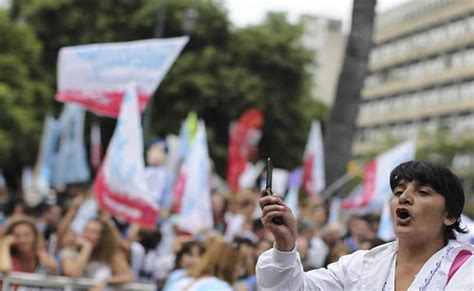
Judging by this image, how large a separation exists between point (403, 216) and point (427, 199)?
0.36 feet

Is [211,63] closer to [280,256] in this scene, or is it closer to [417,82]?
[280,256]

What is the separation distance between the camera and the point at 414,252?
147 inches

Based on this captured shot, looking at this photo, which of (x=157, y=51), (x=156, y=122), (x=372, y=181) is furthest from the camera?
(x=156, y=122)

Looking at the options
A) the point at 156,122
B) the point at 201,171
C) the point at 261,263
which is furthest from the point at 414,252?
the point at 156,122

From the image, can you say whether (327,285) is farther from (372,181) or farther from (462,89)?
(462,89)

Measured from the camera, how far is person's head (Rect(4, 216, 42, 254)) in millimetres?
8273

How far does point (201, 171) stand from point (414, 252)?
10.00 meters

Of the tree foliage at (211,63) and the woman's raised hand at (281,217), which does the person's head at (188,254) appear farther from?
the tree foliage at (211,63)

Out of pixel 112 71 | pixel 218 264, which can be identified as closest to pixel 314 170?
pixel 112 71

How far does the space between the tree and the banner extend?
21.7 m

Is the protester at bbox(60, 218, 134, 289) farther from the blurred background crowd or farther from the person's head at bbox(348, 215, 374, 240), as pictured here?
the person's head at bbox(348, 215, 374, 240)

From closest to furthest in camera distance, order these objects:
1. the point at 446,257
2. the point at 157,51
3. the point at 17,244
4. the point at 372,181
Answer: the point at 446,257 → the point at 17,244 → the point at 157,51 → the point at 372,181

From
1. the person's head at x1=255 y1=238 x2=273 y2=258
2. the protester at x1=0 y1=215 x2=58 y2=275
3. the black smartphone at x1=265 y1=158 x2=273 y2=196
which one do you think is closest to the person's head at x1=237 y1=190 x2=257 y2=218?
the person's head at x1=255 y1=238 x2=273 y2=258

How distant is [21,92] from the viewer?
3556 cm
